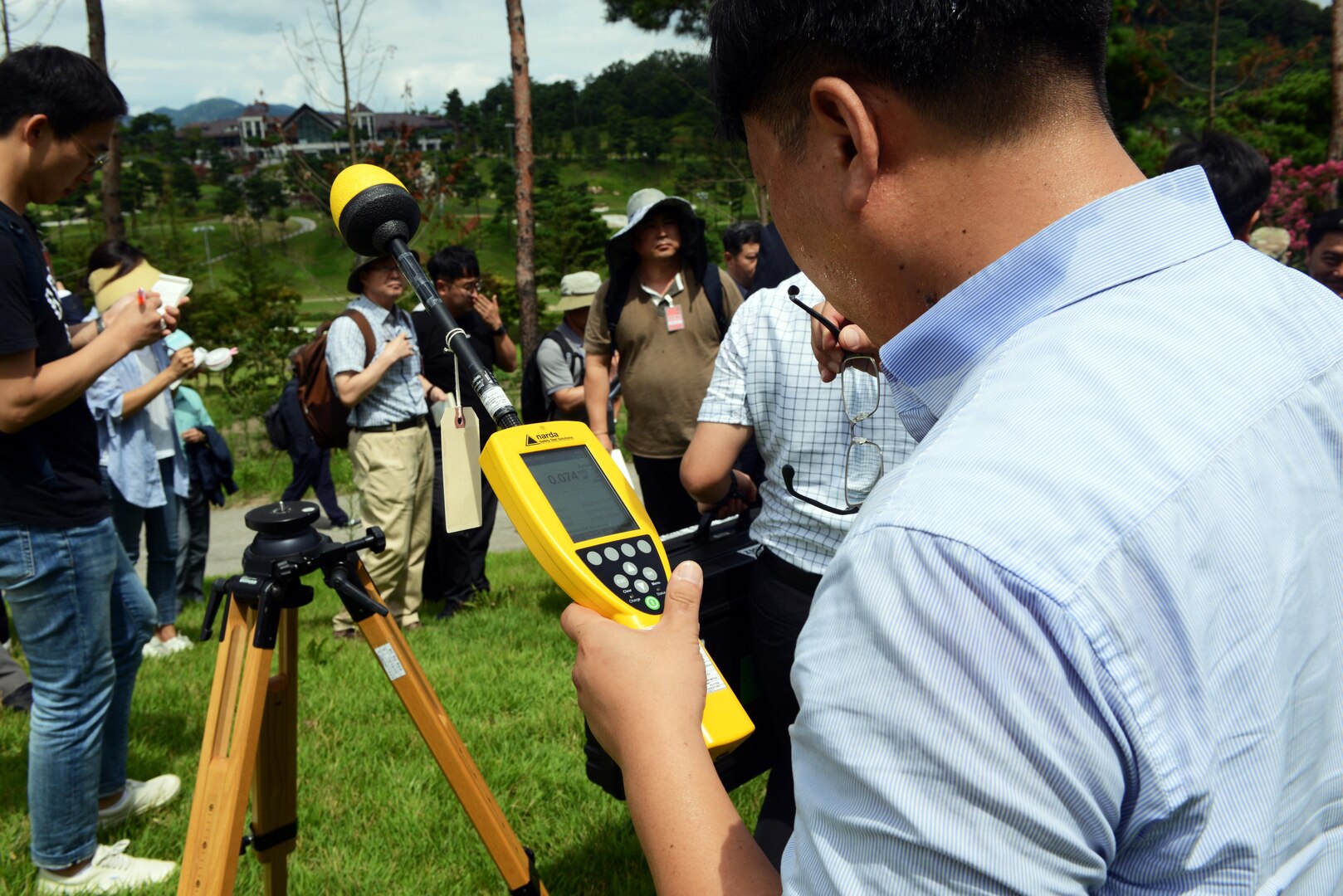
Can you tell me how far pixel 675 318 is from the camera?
4.81 metres

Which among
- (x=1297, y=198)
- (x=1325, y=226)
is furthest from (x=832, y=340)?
(x=1297, y=198)

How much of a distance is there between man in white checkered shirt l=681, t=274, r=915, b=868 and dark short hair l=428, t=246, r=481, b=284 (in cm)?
376

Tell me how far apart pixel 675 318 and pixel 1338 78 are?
9.80 meters

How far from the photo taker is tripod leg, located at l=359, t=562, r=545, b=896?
2.17 metres

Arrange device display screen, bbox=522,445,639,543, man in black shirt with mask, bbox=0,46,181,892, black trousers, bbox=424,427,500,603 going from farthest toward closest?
black trousers, bbox=424,427,500,603
man in black shirt with mask, bbox=0,46,181,892
device display screen, bbox=522,445,639,543

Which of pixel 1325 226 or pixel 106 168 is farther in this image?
pixel 106 168

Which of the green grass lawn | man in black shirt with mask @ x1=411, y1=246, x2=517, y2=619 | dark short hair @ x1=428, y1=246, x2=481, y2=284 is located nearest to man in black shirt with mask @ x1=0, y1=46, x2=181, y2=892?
the green grass lawn

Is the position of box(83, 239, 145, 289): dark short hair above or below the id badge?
above

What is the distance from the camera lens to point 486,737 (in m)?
3.94

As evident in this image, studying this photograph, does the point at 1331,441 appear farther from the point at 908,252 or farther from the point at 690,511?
the point at 690,511

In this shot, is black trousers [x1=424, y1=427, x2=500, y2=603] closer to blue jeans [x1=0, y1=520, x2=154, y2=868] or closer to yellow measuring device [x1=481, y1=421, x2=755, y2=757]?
blue jeans [x1=0, y1=520, x2=154, y2=868]

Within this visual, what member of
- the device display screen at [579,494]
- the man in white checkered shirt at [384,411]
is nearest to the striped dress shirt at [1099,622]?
the device display screen at [579,494]

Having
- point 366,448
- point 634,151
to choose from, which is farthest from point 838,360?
point 634,151

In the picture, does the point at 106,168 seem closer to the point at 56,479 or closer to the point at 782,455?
the point at 56,479
